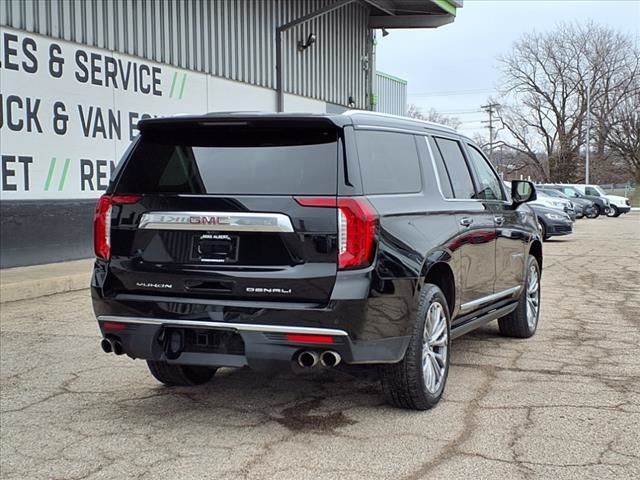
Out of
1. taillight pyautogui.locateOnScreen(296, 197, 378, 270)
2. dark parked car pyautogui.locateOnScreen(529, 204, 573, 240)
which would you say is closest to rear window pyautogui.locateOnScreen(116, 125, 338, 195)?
taillight pyautogui.locateOnScreen(296, 197, 378, 270)

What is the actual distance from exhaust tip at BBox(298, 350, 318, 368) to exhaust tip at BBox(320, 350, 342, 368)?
39 mm

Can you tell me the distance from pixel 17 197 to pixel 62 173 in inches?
41.0

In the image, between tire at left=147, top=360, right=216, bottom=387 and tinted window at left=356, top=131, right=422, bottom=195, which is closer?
tinted window at left=356, top=131, right=422, bottom=195

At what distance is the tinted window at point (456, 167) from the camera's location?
18.1 ft

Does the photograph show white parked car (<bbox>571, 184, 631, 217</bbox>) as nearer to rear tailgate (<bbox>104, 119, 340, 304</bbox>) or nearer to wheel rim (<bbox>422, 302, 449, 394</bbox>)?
wheel rim (<bbox>422, 302, 449, 394</bbox>)

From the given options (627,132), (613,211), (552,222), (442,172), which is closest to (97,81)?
(442,172)

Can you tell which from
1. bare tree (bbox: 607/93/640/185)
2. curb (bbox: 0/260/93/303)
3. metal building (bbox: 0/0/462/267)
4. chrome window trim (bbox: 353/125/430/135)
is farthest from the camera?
bare tree (bbox: 607/93/640/185)

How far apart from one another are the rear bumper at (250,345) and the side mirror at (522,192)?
9.48 feet

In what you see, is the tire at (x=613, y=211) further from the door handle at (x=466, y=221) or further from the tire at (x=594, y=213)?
the door handle at (x=466, y=221)

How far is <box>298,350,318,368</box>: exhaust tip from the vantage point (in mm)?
4090

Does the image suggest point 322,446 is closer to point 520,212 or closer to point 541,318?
point 520,212

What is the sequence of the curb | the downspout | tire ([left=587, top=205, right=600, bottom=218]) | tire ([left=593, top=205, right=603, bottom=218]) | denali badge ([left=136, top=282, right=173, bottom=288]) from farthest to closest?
tire ([left=593, top=205, right=603, bottom=218]) → tire ([left=587, top=205, right=600, bottom=218]) → the downspout → the curb → denali badge ([left=136, top=282, right=173, bottom=288])

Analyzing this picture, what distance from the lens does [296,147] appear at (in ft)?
14.2

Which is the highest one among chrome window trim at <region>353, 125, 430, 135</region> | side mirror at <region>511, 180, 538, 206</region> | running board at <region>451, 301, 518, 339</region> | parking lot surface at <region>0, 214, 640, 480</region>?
chrome window trim at <region>353, 125, 430, 135</region>
